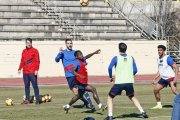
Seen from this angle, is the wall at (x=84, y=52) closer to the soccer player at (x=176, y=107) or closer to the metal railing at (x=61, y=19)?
the metal railing at (x=61, y=19)

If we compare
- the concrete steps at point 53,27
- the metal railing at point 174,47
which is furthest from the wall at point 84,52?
the concrete steps at point 53,27

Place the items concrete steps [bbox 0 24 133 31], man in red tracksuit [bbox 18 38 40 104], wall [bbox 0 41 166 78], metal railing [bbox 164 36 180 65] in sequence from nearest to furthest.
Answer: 1. man in red tracksuit [bbox 18 38 40 104]
2. wall [bbox 0 41 166 78]
3. concrete steps [bbox 0 24 133 31]
4. metal railing [bbox 164 36 180 65]

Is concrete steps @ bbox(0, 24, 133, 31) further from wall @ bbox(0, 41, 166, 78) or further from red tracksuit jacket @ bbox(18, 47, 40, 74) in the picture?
red tracksuit jacket @ bbox(18, 47, 40, 74)

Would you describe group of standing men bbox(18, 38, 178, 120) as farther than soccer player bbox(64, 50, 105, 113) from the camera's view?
No

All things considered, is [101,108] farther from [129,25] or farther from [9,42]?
[129,25]

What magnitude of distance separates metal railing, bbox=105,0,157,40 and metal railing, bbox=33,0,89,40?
509cm

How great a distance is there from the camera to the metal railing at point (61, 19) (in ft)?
155

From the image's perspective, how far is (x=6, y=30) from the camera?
45.8 meters

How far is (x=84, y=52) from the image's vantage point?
43.7 m

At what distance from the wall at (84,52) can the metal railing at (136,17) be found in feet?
12.6

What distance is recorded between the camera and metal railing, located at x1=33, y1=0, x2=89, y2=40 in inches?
1863

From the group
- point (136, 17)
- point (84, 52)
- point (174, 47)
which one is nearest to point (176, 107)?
point (84, 52)

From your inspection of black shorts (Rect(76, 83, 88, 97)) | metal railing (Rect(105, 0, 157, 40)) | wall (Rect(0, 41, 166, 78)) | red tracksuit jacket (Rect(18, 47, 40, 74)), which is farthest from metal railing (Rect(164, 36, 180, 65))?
black shorts (Rect(76, 83, 88, 97))

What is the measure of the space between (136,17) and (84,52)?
9.25m
